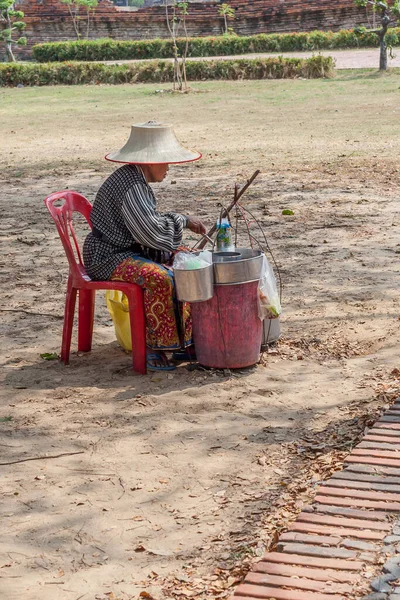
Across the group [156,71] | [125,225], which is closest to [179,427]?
[125,225]

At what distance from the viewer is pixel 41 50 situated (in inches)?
1516

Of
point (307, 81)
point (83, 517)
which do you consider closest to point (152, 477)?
point (83, 517)

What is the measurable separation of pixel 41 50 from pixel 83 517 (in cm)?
3685

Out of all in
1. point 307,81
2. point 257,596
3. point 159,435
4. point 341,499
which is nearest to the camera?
point 257,596

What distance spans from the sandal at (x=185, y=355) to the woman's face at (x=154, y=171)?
95 cm

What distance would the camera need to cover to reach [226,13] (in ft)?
140

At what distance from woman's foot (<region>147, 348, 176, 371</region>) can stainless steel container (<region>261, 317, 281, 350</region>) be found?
1.79 ft

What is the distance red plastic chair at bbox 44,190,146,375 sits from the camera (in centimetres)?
516

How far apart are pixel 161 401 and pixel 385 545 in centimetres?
186

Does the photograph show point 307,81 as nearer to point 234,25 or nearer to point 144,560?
point 234,25

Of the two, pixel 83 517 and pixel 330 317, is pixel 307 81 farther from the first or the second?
pixel 83 517

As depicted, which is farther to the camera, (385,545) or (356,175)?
(356,175)

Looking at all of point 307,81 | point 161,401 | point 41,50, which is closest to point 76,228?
point 161,401

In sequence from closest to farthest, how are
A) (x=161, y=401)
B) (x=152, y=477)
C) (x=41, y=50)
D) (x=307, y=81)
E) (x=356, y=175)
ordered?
(x=152, y=477) → (x=161, y=401) → (x=356, y=175) → (x=307, y=81) → (x=41, y=50)
